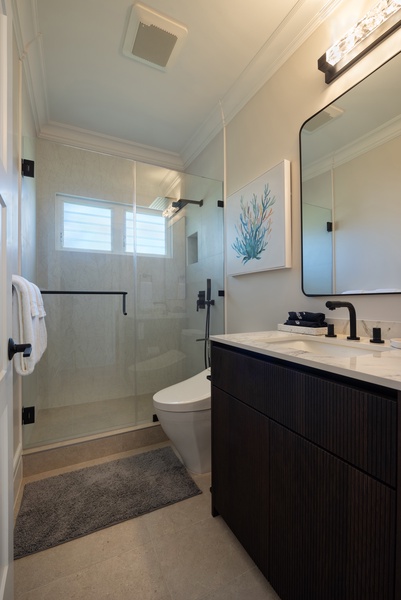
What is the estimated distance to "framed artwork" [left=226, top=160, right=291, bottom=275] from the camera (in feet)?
5.14

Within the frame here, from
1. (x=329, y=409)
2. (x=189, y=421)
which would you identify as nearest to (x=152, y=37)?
(x=329, y=409)

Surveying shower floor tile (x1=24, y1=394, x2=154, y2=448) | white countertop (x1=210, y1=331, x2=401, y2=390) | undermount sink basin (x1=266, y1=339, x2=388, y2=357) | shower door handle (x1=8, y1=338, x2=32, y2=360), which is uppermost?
shower door handle (x1=8, y1=338, x2=32, y2=360)

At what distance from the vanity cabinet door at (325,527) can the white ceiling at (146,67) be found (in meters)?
2.02

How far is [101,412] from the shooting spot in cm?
230

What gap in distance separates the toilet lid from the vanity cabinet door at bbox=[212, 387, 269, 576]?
249 mm

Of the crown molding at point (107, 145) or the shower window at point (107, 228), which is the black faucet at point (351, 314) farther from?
the crown molding at point (107, 145)

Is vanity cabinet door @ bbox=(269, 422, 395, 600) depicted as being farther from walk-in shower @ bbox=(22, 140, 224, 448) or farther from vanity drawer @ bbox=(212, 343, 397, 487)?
walk-in shower @ bbox=(22, 140, 224, 448)

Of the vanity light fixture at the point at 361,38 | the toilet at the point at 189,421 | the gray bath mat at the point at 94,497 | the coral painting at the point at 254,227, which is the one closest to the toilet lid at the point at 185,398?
the toilet at the point at 189,421

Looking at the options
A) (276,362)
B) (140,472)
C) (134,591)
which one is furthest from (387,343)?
(140,472)

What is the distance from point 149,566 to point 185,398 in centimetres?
72

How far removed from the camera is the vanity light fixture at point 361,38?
108cm

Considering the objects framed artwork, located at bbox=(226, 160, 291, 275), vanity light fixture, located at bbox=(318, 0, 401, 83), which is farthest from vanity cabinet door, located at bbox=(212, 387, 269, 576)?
vanity light fixture, located at bbox=(318, 0, 401, 83)

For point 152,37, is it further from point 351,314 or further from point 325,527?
point 325,527

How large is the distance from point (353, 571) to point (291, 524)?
20 cm
